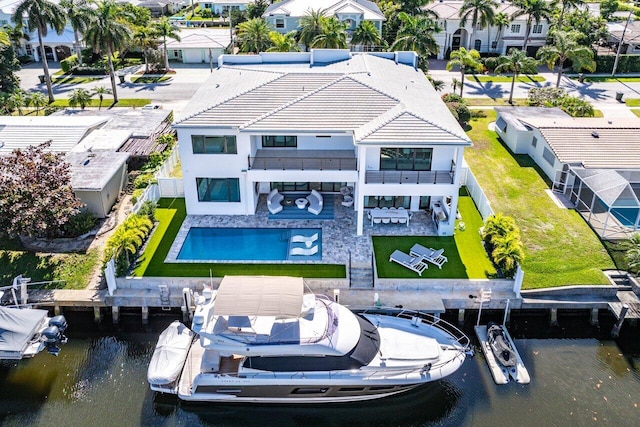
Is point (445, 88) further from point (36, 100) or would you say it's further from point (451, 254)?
point (36, 100)

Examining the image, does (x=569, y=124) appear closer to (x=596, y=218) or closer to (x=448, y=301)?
(x=596, y=218)

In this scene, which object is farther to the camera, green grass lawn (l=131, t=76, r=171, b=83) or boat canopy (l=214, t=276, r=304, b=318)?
green grass lawn (l=131, t=76, r=171, b=83)

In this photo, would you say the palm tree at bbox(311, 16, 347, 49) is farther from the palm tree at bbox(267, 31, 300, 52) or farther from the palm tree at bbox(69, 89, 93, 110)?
the palm tree at bbox(69, 89, 93, 110)

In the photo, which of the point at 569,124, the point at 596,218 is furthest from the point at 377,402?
the point at 569,124

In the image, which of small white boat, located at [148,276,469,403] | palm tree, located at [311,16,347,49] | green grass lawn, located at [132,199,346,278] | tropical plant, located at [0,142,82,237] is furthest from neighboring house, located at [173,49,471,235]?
palm tree, located at [311,16,347,49]

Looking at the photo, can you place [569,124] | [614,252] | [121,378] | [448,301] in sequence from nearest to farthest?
[121,378], [448,301], [614,252], [569,124]

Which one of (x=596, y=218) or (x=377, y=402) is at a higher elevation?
(x=596, y=218)

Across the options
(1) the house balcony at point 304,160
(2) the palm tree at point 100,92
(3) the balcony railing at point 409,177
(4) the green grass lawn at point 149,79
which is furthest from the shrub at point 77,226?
(4) the green grass lawn at point 149,79
